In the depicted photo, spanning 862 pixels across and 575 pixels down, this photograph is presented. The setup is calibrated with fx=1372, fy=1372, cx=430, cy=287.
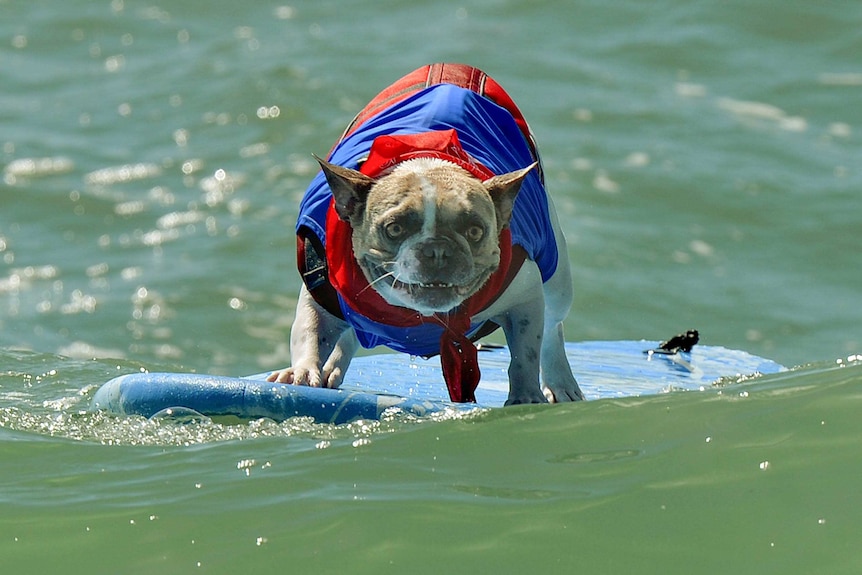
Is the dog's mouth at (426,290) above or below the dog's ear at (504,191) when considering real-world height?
below

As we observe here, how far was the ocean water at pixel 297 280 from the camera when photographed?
3.89 meters

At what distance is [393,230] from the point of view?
5004mm

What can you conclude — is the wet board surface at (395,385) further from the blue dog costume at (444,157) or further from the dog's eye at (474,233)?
the dog's eye at (474,233)

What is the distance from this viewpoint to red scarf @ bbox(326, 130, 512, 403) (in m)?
5.27

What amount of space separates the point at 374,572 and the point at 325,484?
2.09 ft

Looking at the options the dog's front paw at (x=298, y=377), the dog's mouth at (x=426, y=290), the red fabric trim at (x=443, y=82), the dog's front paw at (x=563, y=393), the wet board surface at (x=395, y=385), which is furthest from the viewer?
the red fabric trim at (x=443, y=82)

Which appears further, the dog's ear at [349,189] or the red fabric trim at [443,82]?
the red fabric trim at [443,82]

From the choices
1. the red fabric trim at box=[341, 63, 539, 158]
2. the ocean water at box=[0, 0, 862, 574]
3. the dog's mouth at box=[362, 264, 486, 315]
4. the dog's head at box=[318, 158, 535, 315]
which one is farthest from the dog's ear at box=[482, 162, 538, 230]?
the red fabric trim at box=[341, 63, 539, 158]

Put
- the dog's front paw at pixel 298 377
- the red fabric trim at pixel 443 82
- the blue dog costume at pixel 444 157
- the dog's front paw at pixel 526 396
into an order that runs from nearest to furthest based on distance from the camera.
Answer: the blue dog costume at pixel 444 157, the dog's front paw at pixel 526 396, the dog's front paw at pixel 298 377, the red fabric trim at pixel 443 82

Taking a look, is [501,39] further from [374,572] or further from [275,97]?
[374,572]

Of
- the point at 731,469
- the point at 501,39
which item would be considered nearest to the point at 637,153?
the point at 501,39

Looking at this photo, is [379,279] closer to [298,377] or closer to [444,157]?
[444,157]

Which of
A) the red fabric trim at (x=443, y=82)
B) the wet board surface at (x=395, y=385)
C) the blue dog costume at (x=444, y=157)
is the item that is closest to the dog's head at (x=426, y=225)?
the blue dog costume at (x=444, y=157)

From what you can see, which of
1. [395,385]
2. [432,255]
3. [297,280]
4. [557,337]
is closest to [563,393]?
[557,337]
